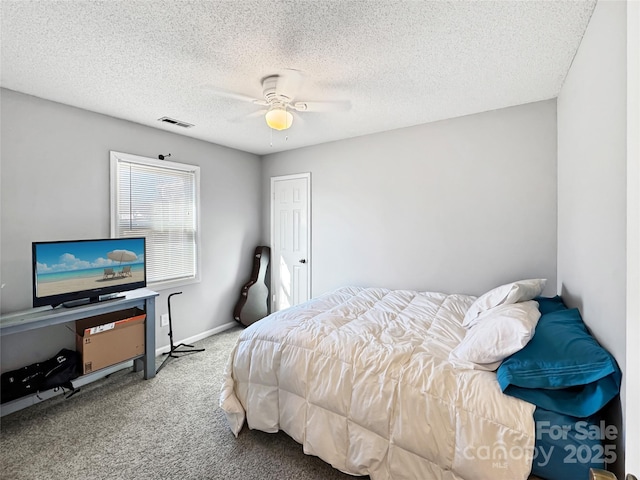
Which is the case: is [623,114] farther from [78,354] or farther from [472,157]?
[78,354]

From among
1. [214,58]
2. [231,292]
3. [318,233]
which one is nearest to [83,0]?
[214,58]

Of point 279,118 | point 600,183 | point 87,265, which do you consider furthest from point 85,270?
point 600,183

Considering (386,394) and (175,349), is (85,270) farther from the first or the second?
(386,394)

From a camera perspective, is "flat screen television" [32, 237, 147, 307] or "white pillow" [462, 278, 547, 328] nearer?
"white pillow" [462, 278, 547, 328]

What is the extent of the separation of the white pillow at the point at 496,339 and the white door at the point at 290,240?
2636mm

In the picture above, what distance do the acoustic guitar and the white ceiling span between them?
221 centimetres

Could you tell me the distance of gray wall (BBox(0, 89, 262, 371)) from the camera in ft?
7.52

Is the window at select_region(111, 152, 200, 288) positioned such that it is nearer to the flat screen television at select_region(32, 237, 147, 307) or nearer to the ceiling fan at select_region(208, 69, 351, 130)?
the flat screen television at select_region(32, 237, 147, 307)

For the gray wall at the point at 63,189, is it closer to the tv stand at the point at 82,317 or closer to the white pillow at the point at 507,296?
the tv stand at the point at 82,317

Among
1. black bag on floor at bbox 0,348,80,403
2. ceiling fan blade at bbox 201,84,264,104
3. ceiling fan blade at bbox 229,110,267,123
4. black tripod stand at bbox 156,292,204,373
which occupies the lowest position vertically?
black tripod stand at bbox 156,292,204,373

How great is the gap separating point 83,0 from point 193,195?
2321 mm

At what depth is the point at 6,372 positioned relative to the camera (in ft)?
7.40

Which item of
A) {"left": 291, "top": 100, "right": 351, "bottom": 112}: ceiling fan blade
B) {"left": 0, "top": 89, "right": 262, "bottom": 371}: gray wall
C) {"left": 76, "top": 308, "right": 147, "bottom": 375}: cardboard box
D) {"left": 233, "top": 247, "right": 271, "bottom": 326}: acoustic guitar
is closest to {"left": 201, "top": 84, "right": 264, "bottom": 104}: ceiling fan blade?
{"left": 291, "top": 100, "right": 351, "bottom": 112}: ceiling fan blade

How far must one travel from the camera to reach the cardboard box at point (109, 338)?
2.38 m
